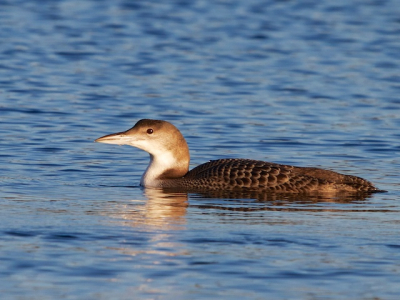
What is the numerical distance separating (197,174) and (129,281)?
3.76 meters

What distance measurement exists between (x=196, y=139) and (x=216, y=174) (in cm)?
320

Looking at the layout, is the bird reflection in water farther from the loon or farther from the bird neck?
the bird neck

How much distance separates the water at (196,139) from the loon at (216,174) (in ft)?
1.05

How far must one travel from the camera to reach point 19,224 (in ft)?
27.7

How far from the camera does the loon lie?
1034cm

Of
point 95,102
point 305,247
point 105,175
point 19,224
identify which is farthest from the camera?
point 95,102

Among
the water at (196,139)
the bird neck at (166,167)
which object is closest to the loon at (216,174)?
the bird neck at (166,167)

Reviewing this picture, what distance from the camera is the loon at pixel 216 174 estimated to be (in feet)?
33.9

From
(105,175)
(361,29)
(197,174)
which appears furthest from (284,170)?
(361,29)

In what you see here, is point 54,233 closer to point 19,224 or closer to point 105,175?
point 19,224

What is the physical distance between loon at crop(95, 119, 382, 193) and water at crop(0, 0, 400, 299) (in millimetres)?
319

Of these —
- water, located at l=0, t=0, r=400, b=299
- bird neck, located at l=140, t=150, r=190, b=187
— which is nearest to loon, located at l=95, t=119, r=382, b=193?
bird neck, located at l=140, t=150, r=190, b=187

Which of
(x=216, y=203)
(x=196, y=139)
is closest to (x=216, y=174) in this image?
(x=216, y=203)

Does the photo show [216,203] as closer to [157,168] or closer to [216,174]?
[216,174]
